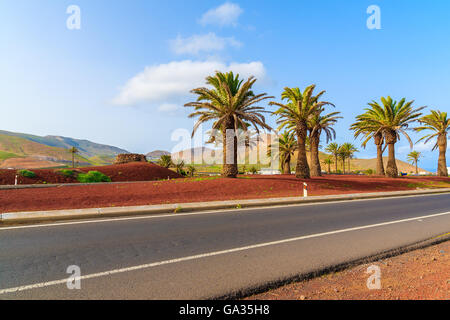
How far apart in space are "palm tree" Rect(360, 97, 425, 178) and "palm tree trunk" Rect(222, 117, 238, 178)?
22053mm

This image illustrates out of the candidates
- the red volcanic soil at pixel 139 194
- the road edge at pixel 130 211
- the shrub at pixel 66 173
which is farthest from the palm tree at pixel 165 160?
the road edge at pixel 130 211

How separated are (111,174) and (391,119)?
35.7 metres

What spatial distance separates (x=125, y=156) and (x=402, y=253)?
37.1m

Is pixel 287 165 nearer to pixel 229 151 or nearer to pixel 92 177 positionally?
pixel 229 151

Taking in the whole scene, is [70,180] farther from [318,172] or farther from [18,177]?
[318,172]

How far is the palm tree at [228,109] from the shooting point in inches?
797

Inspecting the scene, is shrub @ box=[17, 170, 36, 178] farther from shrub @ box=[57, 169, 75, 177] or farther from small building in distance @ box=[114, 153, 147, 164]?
small building in distance @ box=[114, 153, 147, 164]

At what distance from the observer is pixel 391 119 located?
1238 inches

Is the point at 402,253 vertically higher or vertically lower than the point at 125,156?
lower

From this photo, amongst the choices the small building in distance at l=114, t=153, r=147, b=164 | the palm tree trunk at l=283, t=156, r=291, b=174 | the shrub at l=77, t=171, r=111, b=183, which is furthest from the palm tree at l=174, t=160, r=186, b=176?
the palm tree trunk at l=283, t=156, r=291, b=174

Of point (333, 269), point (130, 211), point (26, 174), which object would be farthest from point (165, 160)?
point (333, 269)

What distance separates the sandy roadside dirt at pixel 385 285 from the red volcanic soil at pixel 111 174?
2334 centimetres
